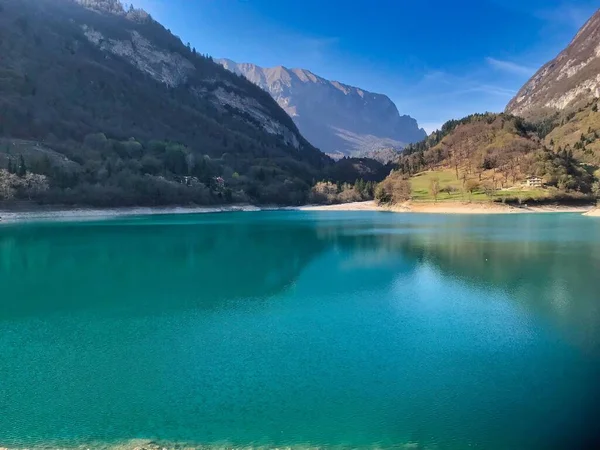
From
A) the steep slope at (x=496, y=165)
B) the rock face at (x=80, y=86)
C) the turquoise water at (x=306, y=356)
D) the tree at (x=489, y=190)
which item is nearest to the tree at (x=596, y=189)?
the steep slope at (x=496, y=165)

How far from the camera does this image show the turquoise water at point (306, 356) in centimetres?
803

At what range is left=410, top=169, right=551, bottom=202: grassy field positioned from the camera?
272 ft

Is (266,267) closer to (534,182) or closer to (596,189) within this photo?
(534,182)

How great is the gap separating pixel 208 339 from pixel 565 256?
25.5 metres

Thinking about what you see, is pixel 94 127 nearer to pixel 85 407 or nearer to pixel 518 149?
pixel 518 149

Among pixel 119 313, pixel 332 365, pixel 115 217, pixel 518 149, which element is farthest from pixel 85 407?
pixel 518 149

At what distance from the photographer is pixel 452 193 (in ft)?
310

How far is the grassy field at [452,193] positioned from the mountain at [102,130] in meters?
42.3

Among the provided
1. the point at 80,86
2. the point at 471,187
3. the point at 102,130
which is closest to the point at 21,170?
the point at 102,130

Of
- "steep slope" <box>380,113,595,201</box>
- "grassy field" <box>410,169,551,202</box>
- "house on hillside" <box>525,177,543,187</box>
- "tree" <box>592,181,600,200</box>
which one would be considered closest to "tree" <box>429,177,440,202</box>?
"grassy field" <box>410,169,551,202</box>

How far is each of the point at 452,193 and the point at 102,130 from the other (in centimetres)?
10875

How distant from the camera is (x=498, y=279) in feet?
71.8

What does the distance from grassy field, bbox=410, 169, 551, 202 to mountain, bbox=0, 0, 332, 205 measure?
42339mm

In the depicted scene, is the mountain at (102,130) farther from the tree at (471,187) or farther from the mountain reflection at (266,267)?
the tree at (471,187)
